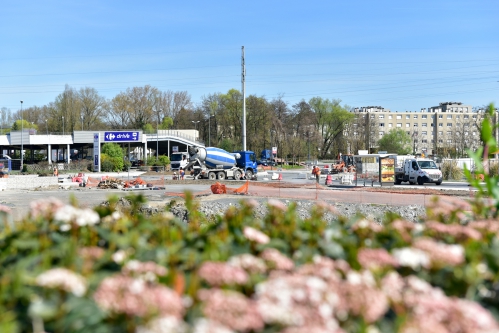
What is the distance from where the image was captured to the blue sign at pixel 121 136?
2894 inches

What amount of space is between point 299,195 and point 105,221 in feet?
81.7

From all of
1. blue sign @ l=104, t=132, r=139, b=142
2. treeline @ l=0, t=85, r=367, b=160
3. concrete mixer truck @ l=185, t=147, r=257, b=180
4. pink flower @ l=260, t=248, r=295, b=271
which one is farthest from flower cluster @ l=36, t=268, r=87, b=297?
treeline @ l=0, t=85, r=367, b=160

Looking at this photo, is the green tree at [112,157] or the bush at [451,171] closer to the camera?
the bush at [451,171]

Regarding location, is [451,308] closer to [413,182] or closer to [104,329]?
[104,329]

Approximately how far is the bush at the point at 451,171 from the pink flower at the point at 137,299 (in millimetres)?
47322

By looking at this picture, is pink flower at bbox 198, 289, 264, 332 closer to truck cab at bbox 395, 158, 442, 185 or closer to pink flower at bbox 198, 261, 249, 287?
pink flower at bbox 198, 261, 249, 287

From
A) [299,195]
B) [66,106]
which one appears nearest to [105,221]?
[299,195]

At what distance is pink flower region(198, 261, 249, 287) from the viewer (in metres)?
2.40

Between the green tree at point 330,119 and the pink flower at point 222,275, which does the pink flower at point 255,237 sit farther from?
the green tree at point 330,119

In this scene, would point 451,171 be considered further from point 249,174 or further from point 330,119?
point 330,119

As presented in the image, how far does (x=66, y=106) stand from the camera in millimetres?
103500

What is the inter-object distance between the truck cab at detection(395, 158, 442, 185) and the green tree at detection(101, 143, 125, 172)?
117 ft

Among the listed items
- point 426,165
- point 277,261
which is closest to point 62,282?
point 277,261

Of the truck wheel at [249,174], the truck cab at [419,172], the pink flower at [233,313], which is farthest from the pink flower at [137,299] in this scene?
the truck wheel at [249,174]
